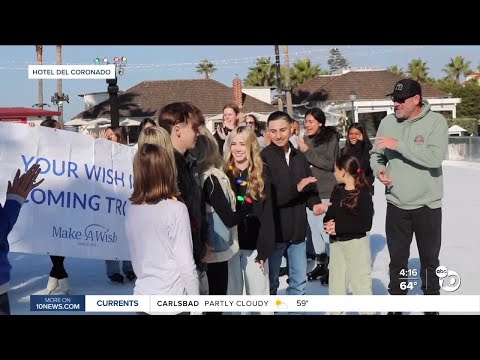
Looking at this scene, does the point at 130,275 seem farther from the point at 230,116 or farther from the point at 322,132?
the point at 322,132

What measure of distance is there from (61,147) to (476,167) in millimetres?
12034

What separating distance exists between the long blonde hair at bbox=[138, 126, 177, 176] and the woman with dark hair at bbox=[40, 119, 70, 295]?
4.83 ft

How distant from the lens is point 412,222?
4.79m

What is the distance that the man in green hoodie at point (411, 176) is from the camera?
452cm

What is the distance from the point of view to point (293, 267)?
5.11 metres

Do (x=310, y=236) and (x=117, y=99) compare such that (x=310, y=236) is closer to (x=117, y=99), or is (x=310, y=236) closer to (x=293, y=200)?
(x=293, y=200)

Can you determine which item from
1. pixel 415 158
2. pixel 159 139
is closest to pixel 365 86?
pixel 415 158

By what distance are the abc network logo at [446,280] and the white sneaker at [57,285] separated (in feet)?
7.19

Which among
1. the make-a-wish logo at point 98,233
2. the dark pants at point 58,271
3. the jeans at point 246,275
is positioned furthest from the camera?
the make-a-wish logo at point 98,233

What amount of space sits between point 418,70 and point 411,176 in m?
0.63

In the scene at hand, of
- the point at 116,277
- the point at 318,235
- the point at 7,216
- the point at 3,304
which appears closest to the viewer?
the point at 7,216

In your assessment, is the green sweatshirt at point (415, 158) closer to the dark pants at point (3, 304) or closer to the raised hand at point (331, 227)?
the raised hand at point (331, 227)

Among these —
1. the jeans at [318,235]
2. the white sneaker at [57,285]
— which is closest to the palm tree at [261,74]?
the white sneaker at [57,285]

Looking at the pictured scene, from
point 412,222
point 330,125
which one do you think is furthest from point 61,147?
point 412,222
